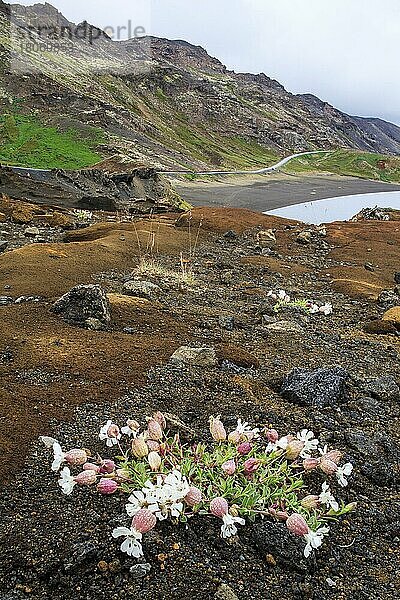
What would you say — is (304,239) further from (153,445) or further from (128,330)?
(153,445)

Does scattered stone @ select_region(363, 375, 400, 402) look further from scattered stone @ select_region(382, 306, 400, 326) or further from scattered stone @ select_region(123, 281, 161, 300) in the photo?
scattered stone @ select_region(123, 281, 161, 300)

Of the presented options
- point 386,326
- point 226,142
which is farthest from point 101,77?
point 386,326

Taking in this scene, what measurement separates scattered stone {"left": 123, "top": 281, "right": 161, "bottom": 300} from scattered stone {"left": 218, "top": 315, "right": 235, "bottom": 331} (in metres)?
0.88

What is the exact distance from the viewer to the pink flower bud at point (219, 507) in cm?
248

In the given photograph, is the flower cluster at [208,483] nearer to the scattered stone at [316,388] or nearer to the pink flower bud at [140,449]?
the pink flower bud at [140,449]

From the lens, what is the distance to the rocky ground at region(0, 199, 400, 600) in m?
2.46

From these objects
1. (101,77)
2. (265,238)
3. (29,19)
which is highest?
(29,19)

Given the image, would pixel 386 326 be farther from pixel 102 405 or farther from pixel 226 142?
pixel 226 142

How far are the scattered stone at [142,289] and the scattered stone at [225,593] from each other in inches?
182

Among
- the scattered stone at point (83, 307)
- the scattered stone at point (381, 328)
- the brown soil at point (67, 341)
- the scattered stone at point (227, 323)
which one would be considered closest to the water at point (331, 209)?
the brown soil at point (67, 341)

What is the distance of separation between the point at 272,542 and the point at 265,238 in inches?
507

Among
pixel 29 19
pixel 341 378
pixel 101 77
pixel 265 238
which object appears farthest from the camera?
pixel 29 19

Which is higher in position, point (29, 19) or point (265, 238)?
point (29, 19)

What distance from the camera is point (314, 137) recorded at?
387ft
